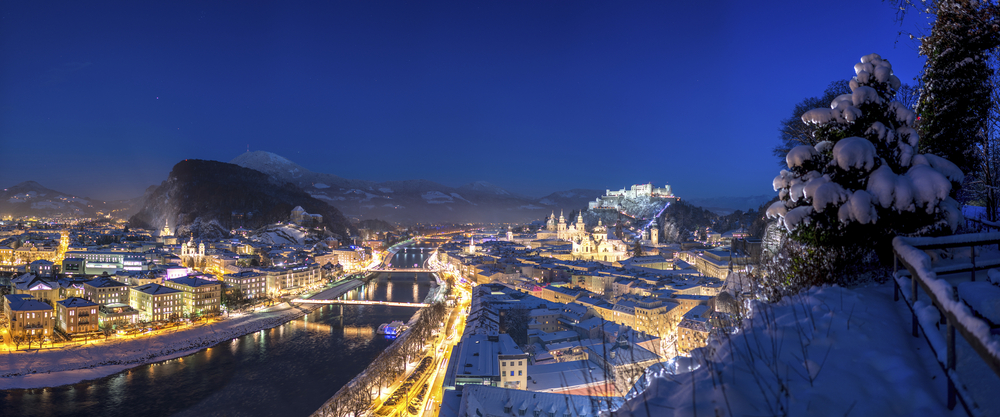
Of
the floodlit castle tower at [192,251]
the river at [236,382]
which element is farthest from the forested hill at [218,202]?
the river at [236,382]

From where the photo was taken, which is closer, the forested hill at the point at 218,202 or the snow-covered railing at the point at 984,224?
the snow-covered railing at the point at 984,224

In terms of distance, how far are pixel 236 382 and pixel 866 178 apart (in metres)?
16.8

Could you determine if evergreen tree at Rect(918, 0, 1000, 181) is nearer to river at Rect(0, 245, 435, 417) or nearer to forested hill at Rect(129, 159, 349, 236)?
river at Rect(0, 245, 435, 417)

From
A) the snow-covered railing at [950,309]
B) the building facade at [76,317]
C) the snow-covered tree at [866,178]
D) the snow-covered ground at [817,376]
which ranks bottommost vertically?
the building facade at [76,317]

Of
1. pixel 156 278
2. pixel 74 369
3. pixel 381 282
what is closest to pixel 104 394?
pixel 74 369

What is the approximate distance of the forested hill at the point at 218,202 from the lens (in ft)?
205

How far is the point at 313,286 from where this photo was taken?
34594 millimetres

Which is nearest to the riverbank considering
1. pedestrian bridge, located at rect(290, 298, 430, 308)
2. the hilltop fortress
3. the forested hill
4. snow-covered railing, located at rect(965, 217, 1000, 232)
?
pedestrian bridge, located at rect(290, 298, 430, 308)

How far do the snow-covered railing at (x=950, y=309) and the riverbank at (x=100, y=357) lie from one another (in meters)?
20.6

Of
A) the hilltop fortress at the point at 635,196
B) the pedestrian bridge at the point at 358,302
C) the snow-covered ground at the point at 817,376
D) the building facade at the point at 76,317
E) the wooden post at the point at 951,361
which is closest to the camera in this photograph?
the wooden post at the point at 951,361

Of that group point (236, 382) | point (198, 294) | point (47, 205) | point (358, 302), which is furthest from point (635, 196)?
point (47, 205)

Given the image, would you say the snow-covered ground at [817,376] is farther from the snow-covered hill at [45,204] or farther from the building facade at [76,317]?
A: the snow-covered hill at [45,204]

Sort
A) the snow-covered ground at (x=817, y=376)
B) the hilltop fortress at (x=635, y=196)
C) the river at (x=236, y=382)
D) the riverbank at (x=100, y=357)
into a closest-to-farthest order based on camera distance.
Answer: the snow-covered ground at (x=817, y=376), the river at (x=236, y=382), the riverbank at (x=100, y=357), the hilltop fortress at (x=635, y=196)

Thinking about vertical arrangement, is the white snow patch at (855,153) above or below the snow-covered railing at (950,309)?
above
